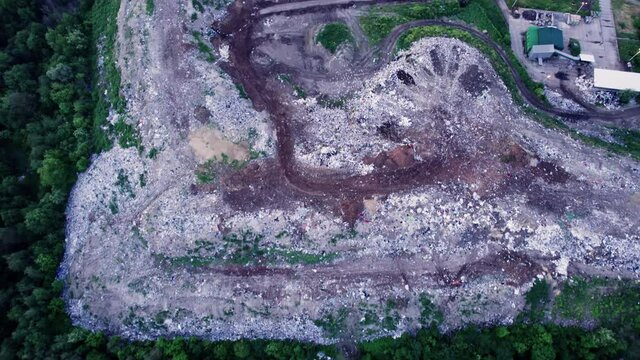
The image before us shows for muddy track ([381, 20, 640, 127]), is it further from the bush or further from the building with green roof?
the building with green roof

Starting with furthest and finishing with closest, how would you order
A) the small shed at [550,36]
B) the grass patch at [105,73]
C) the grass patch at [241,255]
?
the small shed at [550,36] → the grass patch at [105,73] → the grass patch at [241,255]

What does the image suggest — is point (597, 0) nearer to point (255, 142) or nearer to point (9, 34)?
point (255, 142)

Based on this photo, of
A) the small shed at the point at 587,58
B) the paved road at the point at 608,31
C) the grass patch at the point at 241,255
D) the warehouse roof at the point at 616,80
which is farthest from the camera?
the paved road at the point at 608,31

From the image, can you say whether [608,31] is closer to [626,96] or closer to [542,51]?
[626,96]

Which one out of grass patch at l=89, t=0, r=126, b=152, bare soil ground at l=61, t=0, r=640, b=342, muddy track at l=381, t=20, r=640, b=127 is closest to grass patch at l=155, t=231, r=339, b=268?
bare soil ground at l=61, t=0, r=640, b=342

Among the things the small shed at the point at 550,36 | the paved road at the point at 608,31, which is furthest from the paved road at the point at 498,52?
the small shed at the point at 550,36

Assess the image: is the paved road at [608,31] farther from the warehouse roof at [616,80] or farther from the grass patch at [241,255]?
the grass patch at [241,255]
